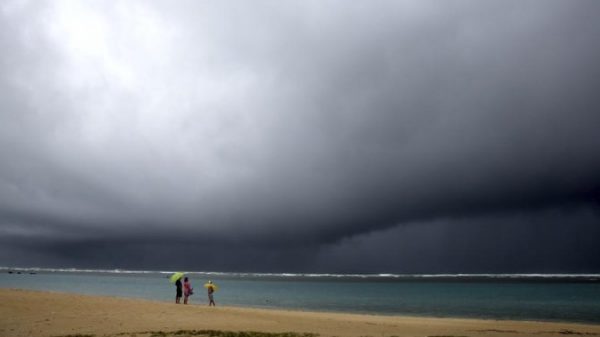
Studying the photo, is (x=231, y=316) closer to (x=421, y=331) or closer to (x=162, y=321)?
(x=162, y=321)

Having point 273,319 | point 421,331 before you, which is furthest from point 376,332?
point 273,319

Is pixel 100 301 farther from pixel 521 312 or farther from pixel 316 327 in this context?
pixel 521 312

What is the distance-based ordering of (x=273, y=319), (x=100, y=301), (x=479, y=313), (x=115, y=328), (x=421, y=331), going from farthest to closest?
(x=479, y=313)
(x=100, y=301)
(x=273, y=319)
(x=421, y=331)
(x=115, y=328)

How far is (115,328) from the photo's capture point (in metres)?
22.0

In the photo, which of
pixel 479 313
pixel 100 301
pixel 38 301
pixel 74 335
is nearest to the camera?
pixel 74 335

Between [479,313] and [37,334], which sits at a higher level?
[37,334]

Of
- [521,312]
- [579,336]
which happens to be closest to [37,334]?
[579,336]

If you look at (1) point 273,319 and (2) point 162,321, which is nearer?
(2) point 162,321

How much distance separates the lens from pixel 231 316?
99.7ft

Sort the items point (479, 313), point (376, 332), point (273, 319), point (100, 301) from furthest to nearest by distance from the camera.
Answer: point (479, 313), point (100, 301), point (273, 319), point (376, 332)

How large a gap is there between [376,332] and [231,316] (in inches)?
426

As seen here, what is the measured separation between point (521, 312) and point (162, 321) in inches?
1481

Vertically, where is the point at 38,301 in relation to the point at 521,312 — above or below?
above

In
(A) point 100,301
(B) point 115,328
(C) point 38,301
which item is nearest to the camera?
(B) point 115,328
